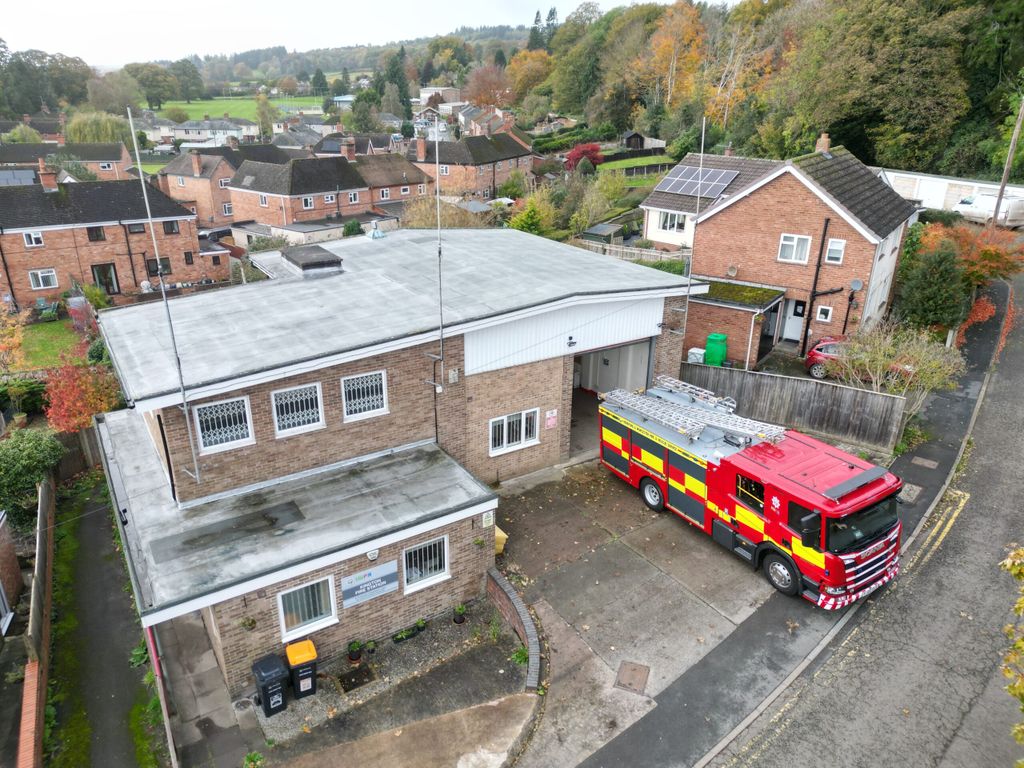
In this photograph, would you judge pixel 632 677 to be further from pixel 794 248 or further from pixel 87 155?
pixel 87 155

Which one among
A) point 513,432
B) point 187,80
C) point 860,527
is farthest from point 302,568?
point 187,80

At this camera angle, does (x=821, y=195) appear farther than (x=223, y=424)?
Yes

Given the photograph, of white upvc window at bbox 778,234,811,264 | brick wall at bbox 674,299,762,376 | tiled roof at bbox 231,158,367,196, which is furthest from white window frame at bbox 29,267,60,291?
white upvc window at bbox 778,234,811,264

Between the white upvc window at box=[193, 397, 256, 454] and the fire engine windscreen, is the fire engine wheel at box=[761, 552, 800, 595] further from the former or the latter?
the white upvc window at box=[193, 397, 256, 454]

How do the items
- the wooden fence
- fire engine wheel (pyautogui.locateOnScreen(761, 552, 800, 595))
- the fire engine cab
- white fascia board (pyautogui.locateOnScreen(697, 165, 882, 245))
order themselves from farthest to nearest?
white fascia board (pyautogui.locateOnScreen(697, 165, 882, 245)) < the wooden fence < fire engine wheel (pyautogui.locateOnScreen(761, 552, 800, 595)) < the fire engine cab

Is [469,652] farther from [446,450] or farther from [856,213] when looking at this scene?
[856,213]

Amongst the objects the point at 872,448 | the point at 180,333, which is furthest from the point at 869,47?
the point at 180,333
